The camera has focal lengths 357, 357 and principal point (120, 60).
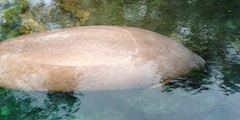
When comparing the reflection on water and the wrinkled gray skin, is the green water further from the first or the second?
the wrinkled gray skin

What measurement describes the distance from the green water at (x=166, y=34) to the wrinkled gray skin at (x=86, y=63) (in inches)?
6.5

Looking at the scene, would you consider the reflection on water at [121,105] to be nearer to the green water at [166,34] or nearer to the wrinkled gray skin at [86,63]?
the green water at [166,34]

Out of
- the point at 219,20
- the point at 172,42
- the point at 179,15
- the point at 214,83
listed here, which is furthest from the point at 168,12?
the point at 214,83

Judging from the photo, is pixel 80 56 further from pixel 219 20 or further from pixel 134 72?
pixel 219 20

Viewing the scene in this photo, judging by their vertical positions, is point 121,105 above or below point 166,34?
below

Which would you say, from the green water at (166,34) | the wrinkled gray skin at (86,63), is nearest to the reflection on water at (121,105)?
the green water at (166,34)

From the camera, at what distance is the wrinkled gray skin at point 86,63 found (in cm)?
466

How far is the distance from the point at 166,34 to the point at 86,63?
2.17m

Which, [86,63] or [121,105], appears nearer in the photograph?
[86,63]

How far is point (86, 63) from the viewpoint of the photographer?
183 inches

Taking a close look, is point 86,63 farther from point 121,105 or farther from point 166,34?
point 166,34

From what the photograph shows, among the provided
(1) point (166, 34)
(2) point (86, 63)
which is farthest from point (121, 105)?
(1) point (166, 34)

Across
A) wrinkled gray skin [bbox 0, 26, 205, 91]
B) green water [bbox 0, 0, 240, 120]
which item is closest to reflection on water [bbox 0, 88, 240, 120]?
green water [bbox 0, 0, 240, 120]

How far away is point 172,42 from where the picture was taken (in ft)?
17.9
